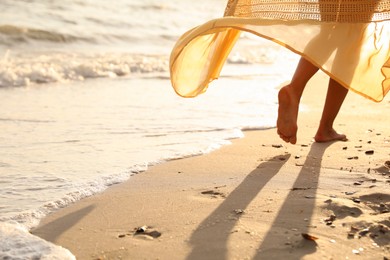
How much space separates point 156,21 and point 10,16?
106 inches

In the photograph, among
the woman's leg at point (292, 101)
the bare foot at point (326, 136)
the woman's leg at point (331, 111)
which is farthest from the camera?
the bare foot at point (326, 136)

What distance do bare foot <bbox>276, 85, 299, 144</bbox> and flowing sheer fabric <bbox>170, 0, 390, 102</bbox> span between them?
0.96 feet

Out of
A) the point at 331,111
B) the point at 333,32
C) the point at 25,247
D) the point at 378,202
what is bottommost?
the point at 25,247

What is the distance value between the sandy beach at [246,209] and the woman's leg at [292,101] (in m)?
0.17

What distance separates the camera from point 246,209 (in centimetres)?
240

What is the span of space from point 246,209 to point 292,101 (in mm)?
720

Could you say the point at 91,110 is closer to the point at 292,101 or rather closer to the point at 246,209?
the point at 292,101

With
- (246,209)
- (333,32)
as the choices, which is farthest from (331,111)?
(246,209)

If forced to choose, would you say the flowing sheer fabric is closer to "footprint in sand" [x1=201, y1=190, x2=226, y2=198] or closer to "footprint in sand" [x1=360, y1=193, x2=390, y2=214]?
"footprint in sand" [x1=360, y1=193, x2=390, y2=214]

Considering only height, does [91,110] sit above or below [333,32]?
below

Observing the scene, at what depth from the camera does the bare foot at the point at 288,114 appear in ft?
9.70

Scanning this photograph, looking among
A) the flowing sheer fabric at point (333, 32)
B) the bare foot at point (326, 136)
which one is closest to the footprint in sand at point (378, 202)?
the flowing sheer fabric at point (333, 32)

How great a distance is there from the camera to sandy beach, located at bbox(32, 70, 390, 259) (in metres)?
2.05

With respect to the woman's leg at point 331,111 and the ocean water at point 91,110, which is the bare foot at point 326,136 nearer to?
the woman's leg at point 331,111
